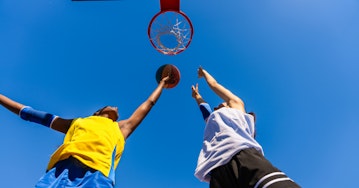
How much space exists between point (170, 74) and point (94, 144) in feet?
9.87

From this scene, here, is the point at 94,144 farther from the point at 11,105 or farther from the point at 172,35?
the point at 172,35

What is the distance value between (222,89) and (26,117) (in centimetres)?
268

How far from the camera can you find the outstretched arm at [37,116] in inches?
136

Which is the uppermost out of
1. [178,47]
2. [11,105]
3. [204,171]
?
[178,47]

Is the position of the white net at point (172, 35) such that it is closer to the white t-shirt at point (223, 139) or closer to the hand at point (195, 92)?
the hand at point (195, 92)

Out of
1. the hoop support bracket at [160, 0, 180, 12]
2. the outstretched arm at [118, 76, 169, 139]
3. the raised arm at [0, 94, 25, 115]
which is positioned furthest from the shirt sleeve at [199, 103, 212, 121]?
the hoop support bracket at [160, 0, 180, 12]

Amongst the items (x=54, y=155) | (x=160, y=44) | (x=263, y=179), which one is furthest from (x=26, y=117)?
(x=160, y=44)

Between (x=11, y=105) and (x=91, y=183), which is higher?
(x=11, y=105)

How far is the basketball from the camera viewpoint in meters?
5.79

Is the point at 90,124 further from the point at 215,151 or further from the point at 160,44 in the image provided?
the point at 160,44

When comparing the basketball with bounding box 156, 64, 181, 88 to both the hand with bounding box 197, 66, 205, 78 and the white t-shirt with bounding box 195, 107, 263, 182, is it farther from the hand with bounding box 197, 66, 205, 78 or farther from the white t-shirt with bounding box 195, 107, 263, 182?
the white t-shirt with bounding box 195, 107, 263, 182

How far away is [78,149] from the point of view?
9.64 feet

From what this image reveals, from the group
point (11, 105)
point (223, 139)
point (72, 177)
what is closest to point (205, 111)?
point (223, 139)

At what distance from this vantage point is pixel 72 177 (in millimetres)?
2740
